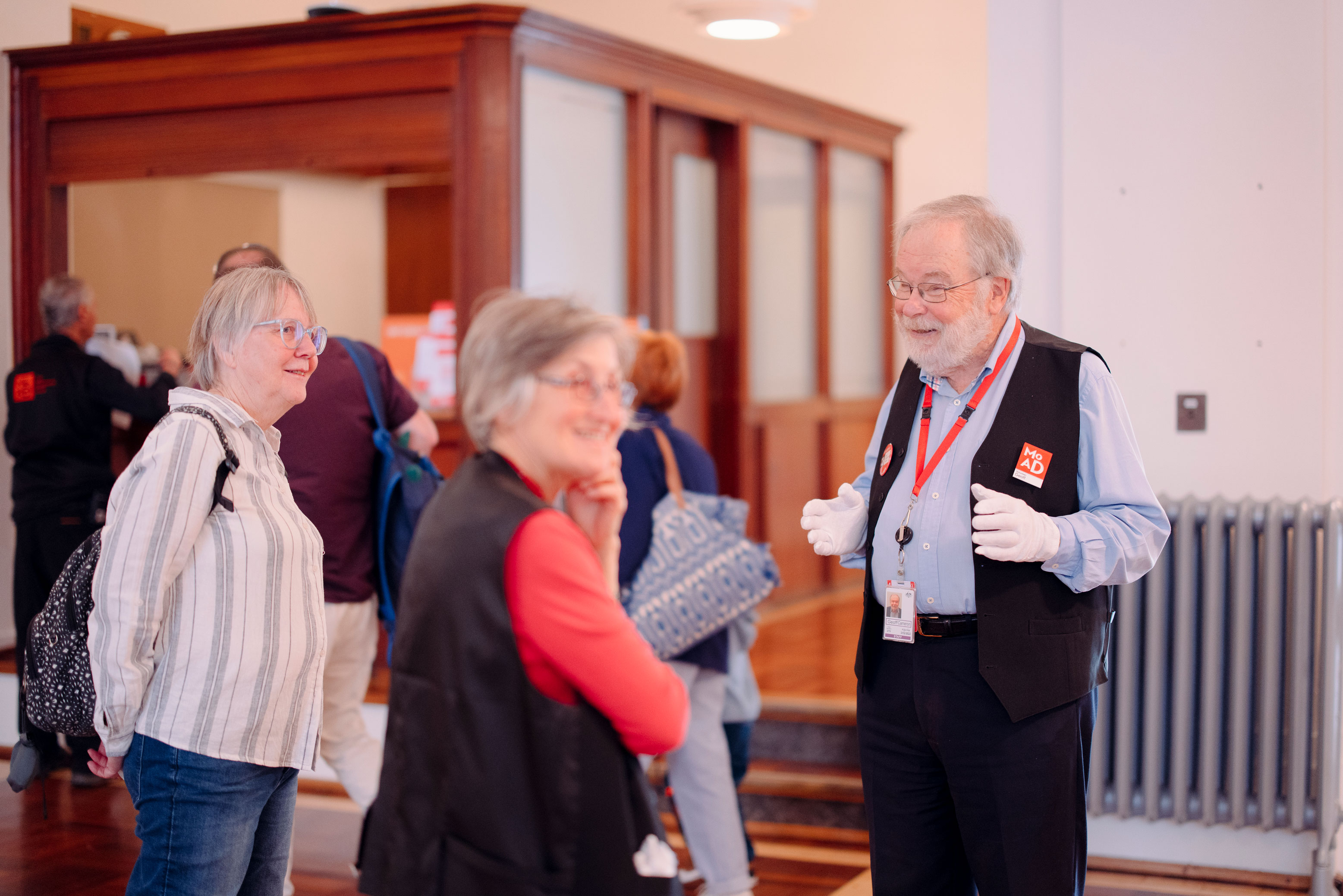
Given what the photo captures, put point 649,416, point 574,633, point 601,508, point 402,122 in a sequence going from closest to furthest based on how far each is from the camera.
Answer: point 574,633, point 601,508, point 649,416, point 402,122

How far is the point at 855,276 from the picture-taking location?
762cm

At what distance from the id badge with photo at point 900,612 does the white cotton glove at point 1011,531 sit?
195 millimetres

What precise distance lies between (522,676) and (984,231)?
119 cm

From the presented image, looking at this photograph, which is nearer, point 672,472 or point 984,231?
point 984,231

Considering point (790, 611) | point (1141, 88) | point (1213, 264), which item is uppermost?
point (1141, 88)

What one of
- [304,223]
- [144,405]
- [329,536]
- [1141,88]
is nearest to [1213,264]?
[1141,88]

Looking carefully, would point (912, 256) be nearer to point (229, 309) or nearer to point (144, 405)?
point (229, 309)

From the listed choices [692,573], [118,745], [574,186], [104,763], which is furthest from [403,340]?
[118,745]

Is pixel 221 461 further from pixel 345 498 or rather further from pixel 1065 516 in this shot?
pixel 1065 516

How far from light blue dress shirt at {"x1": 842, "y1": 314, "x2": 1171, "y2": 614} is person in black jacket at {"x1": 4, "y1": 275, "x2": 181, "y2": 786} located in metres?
3.13

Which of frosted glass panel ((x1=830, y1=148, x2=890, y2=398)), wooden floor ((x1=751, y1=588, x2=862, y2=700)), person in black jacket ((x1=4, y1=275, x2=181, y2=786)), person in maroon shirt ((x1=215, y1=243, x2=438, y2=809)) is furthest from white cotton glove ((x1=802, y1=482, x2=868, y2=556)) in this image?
frosted glass panel ((x1=830, y1=148, x2=890, y2=398))

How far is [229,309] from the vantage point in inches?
79.7

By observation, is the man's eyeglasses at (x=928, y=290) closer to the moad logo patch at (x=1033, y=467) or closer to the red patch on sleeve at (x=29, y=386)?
the moad logo patch at (x=1033, y=467)

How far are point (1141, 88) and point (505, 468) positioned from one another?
2.72m
